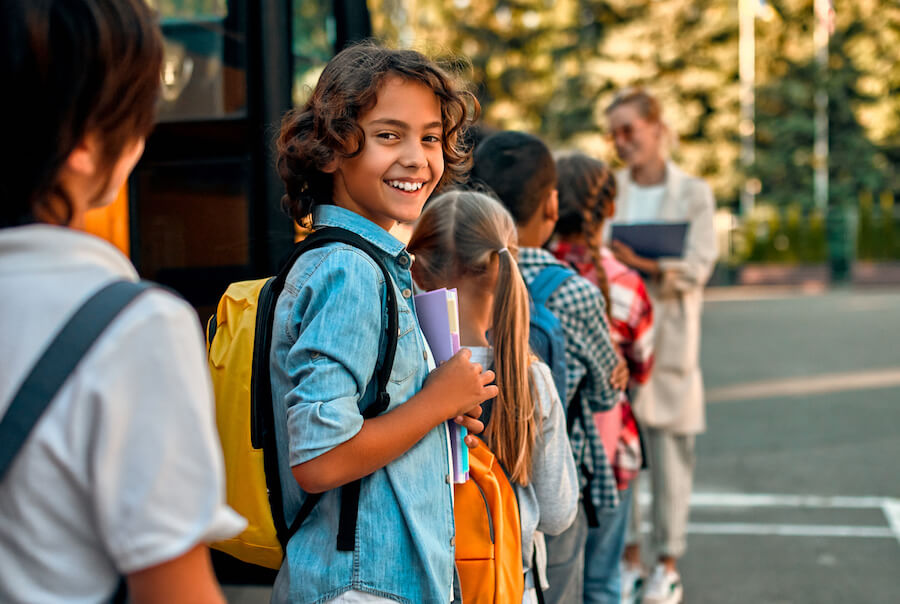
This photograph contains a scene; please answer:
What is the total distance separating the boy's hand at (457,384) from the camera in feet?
5.65

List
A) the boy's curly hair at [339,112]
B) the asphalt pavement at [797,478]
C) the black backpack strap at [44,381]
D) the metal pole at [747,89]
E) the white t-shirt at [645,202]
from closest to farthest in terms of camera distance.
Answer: the black backpack strap at [44,381]
the boy's curly hair at [339,112]
the asphalt pavement at [797,478]
the white t-shirt at [645,202]
the metal pole at [747,89]

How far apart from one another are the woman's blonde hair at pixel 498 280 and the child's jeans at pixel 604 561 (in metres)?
1.04

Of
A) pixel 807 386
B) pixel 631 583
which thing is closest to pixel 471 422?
pixel 631 583

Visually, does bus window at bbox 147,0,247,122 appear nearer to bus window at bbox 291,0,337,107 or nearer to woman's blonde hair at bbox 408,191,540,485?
bus window at bbox 291,0,337,107

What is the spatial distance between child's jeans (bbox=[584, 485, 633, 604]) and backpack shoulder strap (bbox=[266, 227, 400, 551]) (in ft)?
5.39

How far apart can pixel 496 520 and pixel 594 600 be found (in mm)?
1366

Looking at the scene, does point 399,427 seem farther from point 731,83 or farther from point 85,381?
point 731,83

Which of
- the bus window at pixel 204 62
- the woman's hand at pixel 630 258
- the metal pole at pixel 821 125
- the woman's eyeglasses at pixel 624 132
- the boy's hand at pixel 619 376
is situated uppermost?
the metal pole at pixel 821 125

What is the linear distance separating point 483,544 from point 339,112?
88 centimetres

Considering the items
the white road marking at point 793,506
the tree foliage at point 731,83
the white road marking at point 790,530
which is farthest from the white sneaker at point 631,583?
the tree foliage at point 731,83

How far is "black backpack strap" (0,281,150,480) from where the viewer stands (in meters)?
0.91

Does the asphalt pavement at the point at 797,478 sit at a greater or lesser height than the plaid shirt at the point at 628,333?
lesser

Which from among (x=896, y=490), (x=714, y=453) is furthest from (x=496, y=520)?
(x=714, y=453)

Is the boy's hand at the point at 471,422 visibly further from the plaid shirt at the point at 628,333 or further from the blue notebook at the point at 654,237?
the blue notebook at the point at 654,237
